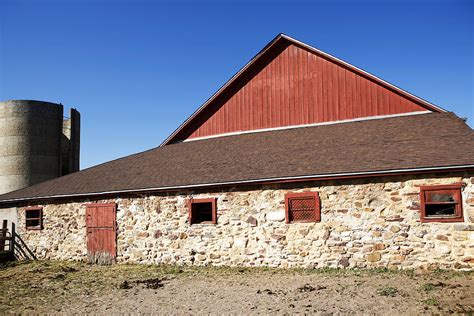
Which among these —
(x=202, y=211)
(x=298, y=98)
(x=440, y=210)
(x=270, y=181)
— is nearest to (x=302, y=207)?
(x=270, y=181)

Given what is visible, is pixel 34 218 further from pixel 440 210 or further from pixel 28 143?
pixel 440 210

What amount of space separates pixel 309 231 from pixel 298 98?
703 centimetres

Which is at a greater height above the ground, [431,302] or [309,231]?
[309,231]

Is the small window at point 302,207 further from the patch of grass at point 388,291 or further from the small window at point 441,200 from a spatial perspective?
the patch of grass at point 388,291

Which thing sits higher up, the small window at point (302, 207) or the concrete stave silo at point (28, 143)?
the concrete stave silo at point (28, 143)

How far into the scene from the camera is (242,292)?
9344mm

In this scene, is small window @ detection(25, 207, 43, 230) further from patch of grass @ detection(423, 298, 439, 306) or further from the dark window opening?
patch of grass @ detection(423, 298, 439, 306)

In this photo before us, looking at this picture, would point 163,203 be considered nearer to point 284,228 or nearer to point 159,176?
point 159,176

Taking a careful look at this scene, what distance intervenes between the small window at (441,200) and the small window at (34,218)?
1382cm

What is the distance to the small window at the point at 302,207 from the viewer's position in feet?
39.1

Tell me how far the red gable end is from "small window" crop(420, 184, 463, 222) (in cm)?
568

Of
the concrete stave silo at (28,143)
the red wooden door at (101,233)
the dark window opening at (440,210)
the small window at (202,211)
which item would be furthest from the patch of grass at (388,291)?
the concrete stave silo at (28,143)

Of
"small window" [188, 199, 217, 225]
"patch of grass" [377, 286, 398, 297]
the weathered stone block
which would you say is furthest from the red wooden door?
"patch of grass" [377, 286, 398, 297]

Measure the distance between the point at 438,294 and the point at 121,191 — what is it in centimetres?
1013
